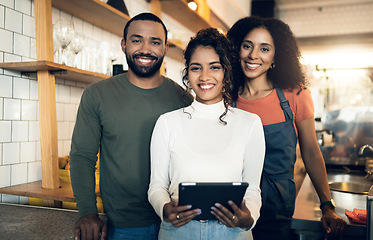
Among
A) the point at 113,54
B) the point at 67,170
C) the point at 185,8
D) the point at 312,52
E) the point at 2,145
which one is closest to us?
the point at 2,145

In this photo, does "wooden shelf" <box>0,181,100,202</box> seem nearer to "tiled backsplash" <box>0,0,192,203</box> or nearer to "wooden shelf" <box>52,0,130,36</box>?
"tiled backsplash" <box>0,0,192,203</box>

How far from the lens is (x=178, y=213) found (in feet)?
3.75

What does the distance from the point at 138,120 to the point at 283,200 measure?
0.73m

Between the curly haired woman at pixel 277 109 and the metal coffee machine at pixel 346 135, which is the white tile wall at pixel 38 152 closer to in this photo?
the curly haired woman at pixel 277 109

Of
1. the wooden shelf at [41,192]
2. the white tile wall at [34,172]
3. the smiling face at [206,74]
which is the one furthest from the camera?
the white tile wall at [34,172]

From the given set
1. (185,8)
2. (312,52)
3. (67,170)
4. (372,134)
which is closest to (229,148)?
(67,170)

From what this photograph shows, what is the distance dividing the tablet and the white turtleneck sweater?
125 millimetres

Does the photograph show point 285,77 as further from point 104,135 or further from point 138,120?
point 104,135

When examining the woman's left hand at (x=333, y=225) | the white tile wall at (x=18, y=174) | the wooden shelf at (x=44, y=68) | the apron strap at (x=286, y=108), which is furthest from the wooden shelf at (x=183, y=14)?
the woman's left hand at (x=333, y=225)

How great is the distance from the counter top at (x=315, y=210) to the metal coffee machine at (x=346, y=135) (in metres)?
0.89

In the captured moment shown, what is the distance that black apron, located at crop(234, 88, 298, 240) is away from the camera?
1.55 meters

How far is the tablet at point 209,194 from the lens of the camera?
104cm

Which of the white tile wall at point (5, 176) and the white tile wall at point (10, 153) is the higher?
the white tile wall at point (10, 153)

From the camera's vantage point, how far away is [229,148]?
128 centimetres
